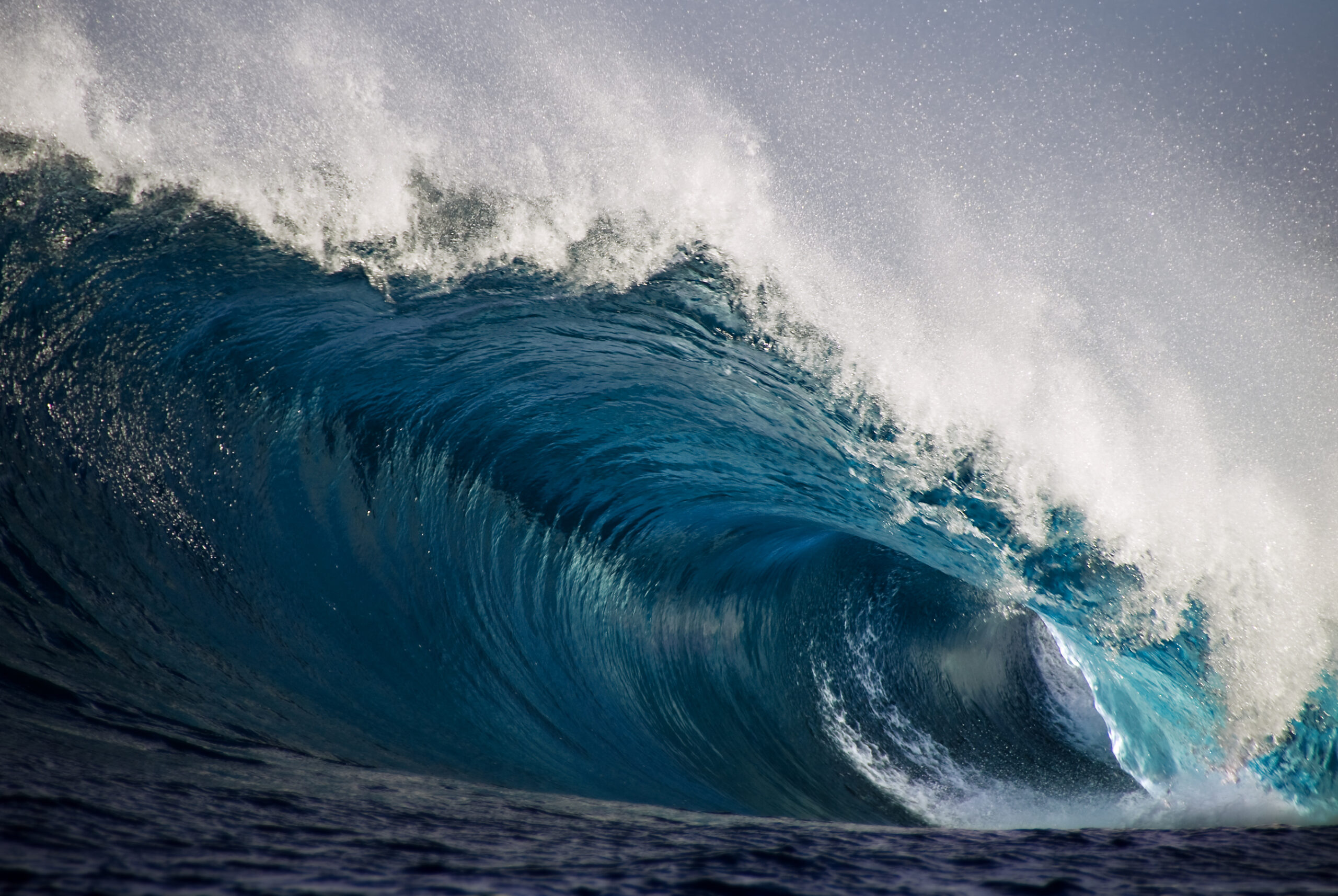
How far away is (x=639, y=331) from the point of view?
4.41 metres

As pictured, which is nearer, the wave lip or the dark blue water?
the dark blue water

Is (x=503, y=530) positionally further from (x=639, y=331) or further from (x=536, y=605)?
(x=639, y=331)

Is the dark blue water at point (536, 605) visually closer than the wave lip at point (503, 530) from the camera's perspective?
Yes

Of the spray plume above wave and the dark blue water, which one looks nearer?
the dark blue water

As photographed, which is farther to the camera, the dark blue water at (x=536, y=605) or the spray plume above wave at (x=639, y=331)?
the spray plume above wave at (x=639, y=331)

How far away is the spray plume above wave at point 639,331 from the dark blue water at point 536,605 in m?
0.03

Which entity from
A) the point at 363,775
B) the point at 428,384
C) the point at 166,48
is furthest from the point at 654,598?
the point at 166,48

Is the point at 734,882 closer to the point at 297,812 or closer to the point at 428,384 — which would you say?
the point at 297,812

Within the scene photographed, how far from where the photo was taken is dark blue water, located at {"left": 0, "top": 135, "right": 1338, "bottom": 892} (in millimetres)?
1662

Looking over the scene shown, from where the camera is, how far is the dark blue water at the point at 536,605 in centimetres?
166

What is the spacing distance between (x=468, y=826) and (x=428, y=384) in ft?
11.2

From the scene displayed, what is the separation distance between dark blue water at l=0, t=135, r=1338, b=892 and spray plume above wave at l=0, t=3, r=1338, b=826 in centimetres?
3

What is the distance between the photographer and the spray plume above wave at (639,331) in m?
3.72

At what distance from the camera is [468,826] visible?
5.48 feet
